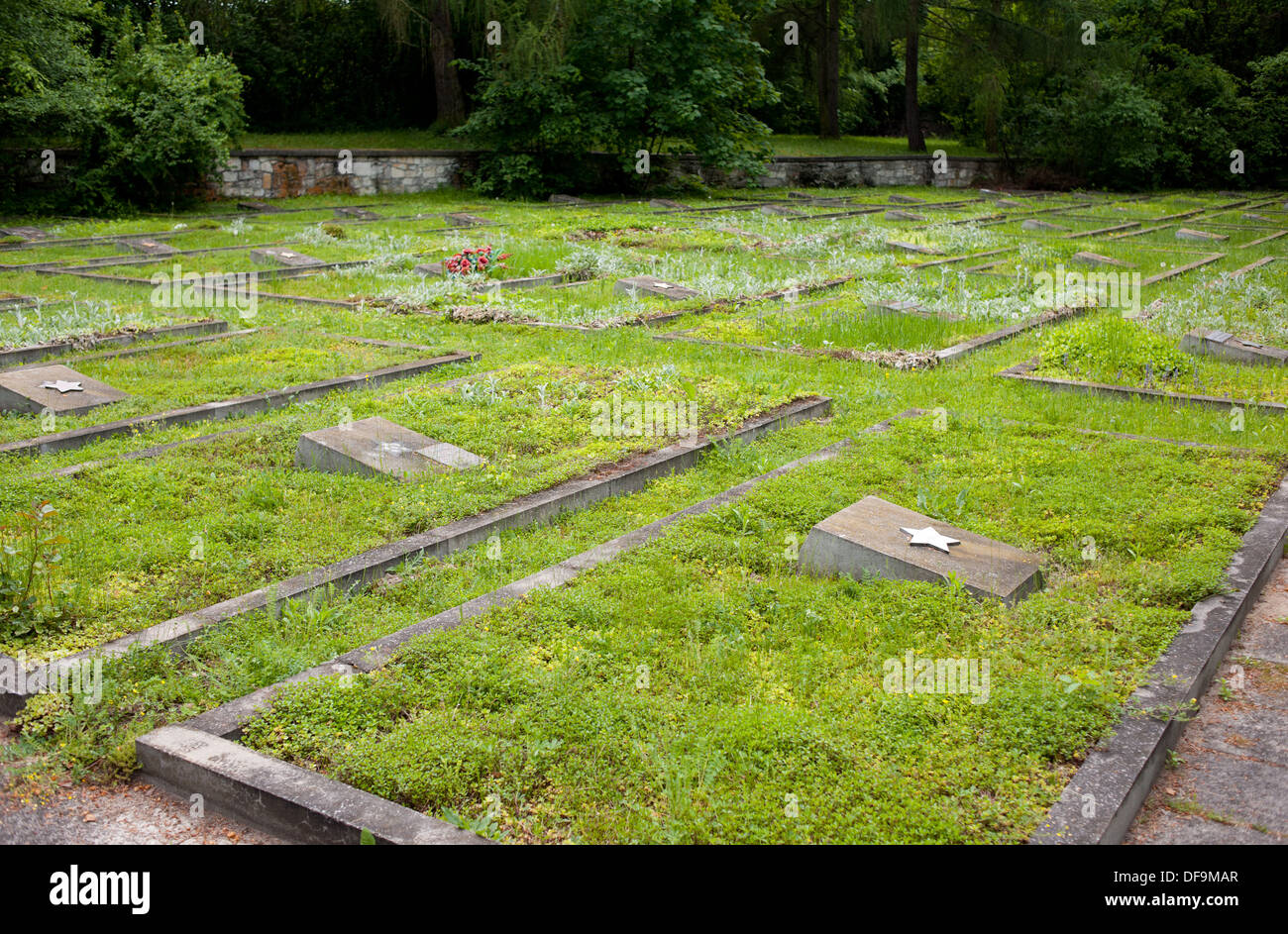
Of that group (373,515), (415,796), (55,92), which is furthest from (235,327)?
(55,92)

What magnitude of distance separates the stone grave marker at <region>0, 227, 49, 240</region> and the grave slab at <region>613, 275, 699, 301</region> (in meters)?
8.95

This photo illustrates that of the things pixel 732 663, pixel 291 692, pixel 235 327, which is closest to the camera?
pixel 291 692

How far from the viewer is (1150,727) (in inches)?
138

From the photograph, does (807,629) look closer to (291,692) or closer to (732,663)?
(732,663)

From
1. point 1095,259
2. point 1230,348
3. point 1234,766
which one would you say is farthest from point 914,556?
point 1095,259

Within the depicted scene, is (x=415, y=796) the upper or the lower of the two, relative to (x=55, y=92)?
lower

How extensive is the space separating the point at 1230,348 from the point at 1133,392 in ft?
5.93

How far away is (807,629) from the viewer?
4324mm

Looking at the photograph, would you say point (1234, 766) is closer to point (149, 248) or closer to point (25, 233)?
point (149, 248)

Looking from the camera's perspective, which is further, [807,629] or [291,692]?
[807,629]

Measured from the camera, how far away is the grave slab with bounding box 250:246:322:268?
13348 mm

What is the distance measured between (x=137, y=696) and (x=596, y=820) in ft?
5.86

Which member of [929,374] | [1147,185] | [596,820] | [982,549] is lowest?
[596,820]

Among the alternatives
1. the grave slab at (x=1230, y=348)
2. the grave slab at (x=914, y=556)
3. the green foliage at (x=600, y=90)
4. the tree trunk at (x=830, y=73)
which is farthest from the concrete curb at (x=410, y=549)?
the tree trunk at (x=830, y=73)
